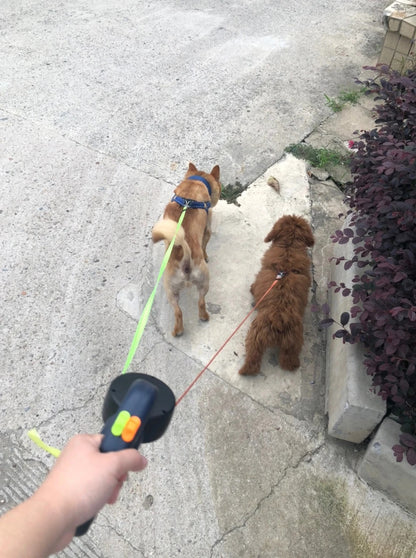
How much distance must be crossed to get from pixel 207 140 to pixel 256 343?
2988 mm

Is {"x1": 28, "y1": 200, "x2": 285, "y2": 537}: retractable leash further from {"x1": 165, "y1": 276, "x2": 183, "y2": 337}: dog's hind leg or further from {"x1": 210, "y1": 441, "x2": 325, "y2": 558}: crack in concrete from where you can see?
{"x1": 165, "y1": 276, "x2": 183, "y2": 337}: dog's hind leg

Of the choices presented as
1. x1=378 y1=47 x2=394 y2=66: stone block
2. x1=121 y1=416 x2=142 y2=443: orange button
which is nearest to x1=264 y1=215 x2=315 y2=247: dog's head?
x1=121 y1=416 x2=142 y2=443: orange button

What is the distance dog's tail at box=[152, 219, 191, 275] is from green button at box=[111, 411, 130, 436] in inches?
63.5

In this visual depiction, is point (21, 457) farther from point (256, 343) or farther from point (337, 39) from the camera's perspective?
point (337, 39)

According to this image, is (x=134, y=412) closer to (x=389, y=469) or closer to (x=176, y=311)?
(x=389, y=469)

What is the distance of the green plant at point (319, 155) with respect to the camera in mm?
4793

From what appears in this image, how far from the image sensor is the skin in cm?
102

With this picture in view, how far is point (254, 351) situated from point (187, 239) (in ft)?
3.00

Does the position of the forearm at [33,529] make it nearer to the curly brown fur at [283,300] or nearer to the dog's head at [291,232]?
the curly brown fur at [283,300]

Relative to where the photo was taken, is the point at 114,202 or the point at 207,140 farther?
the point at 207,140

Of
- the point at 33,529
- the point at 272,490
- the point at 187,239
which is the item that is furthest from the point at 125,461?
the point at 187,239

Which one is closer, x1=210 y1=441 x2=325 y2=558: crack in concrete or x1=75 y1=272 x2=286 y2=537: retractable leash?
x1=75 y1=272 x2=286 y2=537: retractable leash

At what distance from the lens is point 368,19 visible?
749cm

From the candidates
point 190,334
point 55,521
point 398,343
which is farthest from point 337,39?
point 55,521
